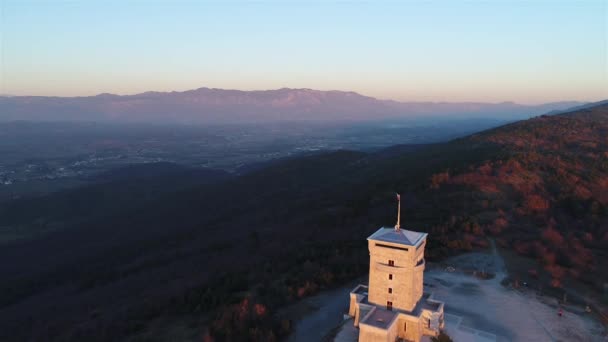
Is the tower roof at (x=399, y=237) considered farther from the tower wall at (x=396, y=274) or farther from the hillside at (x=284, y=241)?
the hillside at (x=284, y=241)

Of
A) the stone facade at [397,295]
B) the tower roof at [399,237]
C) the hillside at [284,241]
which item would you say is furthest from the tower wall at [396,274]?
the hillside at [284,241]

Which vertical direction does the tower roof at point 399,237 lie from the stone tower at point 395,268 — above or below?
above

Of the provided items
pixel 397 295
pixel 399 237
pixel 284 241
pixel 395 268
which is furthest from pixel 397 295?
pixel 284 241

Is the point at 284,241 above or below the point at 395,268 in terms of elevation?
below

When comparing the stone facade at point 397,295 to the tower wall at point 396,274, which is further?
the tower wall at point 396,274

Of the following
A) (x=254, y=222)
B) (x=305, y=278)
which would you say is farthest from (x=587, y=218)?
(x=254, y=222)

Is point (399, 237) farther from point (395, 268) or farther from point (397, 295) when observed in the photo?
point (397, 295)
